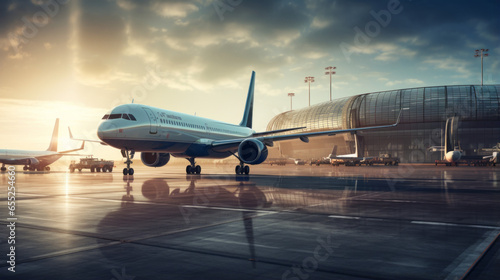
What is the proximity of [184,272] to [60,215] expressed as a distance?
19.1ft

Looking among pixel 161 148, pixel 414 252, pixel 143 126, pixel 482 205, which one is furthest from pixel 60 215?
pixel 161 148

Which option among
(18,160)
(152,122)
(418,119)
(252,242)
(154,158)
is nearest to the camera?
(252,242)

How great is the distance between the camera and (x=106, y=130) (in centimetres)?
2366

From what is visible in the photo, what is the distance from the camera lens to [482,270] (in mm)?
4457

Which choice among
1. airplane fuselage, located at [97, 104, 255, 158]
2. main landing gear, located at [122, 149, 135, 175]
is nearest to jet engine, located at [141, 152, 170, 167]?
airplane fuselage, located at [97, 104, 255, 158]

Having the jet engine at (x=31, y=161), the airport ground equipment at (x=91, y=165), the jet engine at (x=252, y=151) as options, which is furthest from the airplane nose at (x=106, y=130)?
the jet engine at (x=31, y=161)

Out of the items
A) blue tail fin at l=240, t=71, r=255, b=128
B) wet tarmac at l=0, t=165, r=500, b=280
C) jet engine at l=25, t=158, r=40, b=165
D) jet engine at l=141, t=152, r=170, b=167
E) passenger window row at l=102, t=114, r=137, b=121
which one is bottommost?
wet tarmac at l=0, t=165, r=500, b=280

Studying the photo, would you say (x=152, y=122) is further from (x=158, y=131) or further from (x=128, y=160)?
(x=128, y=160)

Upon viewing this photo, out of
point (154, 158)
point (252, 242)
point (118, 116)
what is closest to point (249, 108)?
point (154, 158)

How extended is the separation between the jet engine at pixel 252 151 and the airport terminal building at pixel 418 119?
3143 inches

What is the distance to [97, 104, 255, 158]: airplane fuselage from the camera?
24.0 metres

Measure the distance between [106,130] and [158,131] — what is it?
12.0ft

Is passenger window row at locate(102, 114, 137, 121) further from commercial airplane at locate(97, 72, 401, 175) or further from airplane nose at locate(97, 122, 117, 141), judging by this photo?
airplane nose at locate(97, 122, 117, 141)

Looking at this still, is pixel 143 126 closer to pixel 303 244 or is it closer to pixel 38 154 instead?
pixel 303 244
